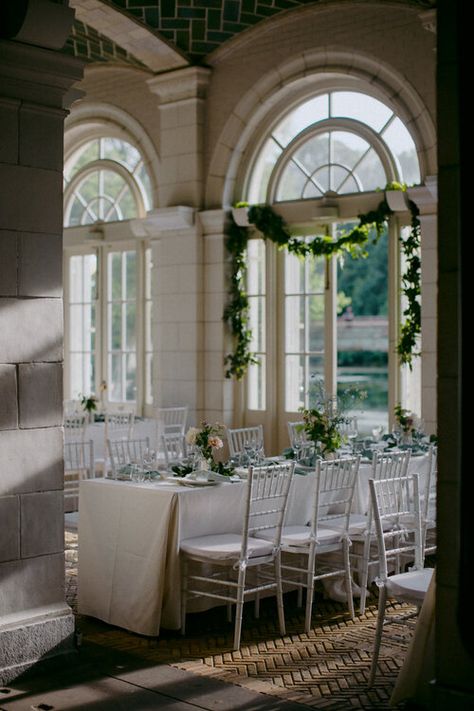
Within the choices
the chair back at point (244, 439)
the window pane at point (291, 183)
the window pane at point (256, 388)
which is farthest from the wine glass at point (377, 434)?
the window pane at point (291, 183)

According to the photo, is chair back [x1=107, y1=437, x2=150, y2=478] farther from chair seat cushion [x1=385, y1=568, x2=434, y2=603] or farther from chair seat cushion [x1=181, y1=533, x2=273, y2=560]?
chair seat cushion [x1=385, y1=568, x2=434, y2=603]

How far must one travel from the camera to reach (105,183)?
40.2ft

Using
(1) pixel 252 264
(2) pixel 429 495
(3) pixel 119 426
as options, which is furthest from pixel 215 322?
(2) pixel 429 495

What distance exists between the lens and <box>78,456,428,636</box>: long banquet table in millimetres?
5180

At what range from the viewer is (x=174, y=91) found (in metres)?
10.7

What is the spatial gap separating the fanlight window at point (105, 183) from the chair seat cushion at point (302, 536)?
6.80 meters

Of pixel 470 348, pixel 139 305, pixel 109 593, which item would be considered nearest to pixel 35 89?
pixel 109 593

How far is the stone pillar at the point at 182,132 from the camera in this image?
1054cm

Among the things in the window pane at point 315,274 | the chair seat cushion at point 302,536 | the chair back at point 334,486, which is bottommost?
the chair seat cushion at point 302,536

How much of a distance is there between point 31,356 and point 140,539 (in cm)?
137

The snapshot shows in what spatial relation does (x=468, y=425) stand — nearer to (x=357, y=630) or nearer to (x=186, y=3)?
(x=357, y=630)

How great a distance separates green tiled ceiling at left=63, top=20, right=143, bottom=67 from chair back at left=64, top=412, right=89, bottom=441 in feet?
13.7

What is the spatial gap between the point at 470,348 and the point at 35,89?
13.6ft

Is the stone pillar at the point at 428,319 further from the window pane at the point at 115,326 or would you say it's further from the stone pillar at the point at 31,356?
the stone pillar at the point at 31,356
